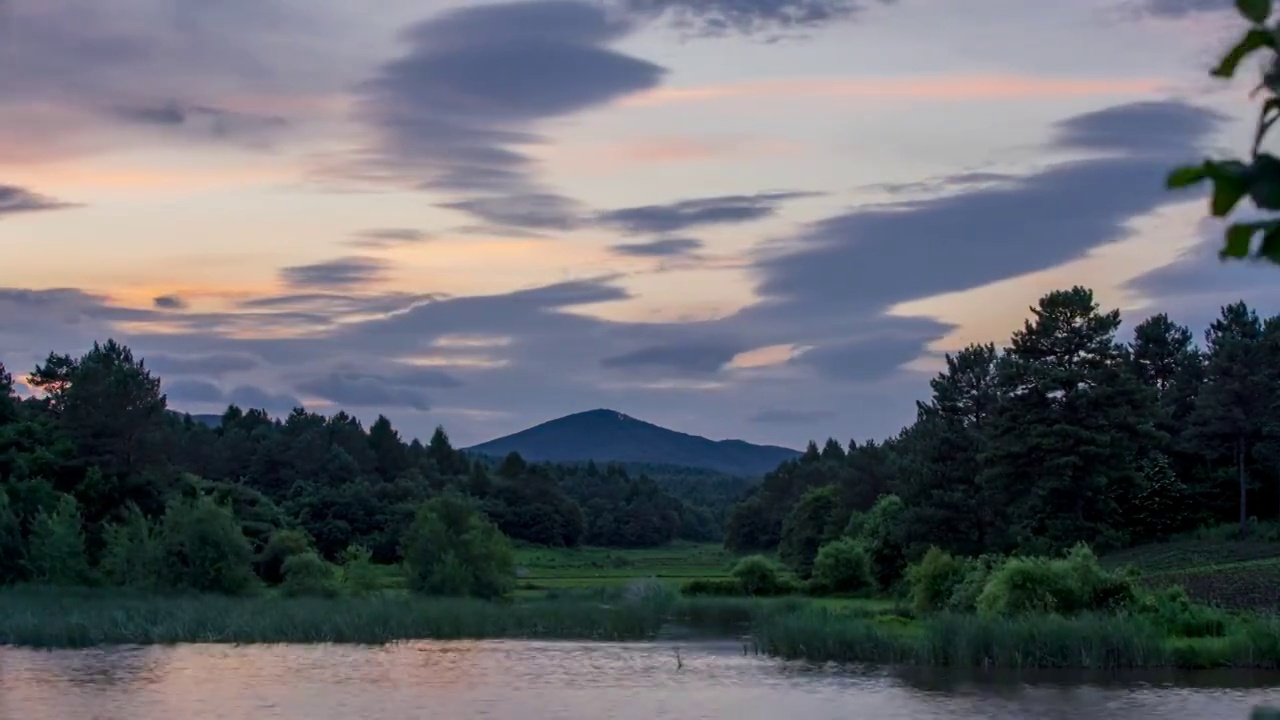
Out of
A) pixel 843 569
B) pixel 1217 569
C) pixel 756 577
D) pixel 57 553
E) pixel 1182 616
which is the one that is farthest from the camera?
pixel 756 577

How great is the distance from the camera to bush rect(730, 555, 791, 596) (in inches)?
2763

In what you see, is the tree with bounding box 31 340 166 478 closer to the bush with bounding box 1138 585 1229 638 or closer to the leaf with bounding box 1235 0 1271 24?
the bush with bounding box 1138 585 1229 638

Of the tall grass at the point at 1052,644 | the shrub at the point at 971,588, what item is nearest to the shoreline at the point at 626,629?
the tall grass at the point at 1052,644

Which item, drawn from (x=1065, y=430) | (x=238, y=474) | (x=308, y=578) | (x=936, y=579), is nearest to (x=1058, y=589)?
(x=936, y=579)

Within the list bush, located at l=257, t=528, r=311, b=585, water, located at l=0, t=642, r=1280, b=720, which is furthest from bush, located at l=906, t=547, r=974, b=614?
bush, located at l=257, t=528, r=311, b=585

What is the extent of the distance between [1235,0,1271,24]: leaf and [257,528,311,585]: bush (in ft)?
210

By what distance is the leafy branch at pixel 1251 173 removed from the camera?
226 cm

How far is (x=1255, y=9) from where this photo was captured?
229 centimetres

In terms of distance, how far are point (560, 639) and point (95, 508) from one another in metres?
33.9

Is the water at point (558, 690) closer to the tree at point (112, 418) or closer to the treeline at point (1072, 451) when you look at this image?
the treeline at point (1072, 451)

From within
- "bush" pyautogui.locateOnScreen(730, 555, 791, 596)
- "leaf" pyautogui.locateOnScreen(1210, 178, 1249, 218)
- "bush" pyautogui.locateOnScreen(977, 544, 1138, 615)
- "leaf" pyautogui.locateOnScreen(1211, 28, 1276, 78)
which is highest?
"leaf" pyautogui.locateOnScreen(1211, 28, 1276, 78)

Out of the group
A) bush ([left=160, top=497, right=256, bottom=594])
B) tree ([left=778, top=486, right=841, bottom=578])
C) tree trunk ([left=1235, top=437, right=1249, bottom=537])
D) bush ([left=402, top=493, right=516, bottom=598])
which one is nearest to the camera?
bush ([left=160, top=497, right=256, bottom=594])

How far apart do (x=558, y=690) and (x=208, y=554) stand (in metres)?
28.9

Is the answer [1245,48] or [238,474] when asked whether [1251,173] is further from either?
[238,474]
